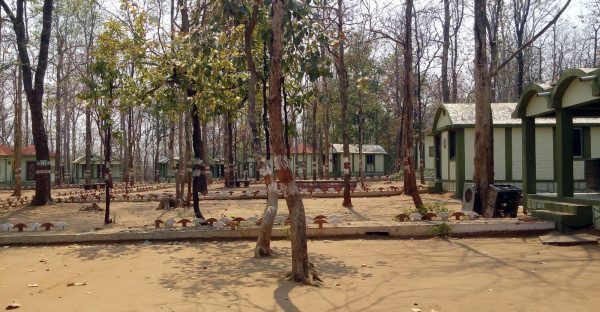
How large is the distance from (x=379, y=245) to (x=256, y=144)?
119 inches

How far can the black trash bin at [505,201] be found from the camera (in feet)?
42.0

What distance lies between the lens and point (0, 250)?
34.0 feet

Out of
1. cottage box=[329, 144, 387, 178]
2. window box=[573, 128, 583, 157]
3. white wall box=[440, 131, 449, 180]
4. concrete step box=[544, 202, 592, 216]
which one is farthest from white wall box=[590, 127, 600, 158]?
cottage box=[329, 144, 387, 178]

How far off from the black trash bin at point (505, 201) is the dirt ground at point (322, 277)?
2286 mm

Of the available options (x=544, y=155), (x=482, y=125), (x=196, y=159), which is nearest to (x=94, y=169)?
(x=196, y=159)

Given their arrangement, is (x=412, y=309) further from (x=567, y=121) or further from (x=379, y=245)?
(x=567, y=121)

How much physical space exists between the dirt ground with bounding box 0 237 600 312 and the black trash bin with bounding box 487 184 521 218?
7.50 ft

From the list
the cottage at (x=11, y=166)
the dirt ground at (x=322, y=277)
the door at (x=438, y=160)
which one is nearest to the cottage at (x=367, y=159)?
the cottage at (x=11, y=166)

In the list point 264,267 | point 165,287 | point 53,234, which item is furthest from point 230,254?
point 53,234

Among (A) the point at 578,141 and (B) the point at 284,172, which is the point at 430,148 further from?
(B) the point at 284,172

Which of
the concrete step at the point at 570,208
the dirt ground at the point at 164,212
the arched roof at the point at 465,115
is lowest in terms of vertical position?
the dirt ground at the point at 164,212

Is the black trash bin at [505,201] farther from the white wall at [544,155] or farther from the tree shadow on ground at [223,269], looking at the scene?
the white wall at [544,155]

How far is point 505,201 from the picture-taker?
12.9m

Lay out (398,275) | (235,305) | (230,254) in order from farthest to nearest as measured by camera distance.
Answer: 1. (230,254)
2. (398,275)
3. (235,305)
